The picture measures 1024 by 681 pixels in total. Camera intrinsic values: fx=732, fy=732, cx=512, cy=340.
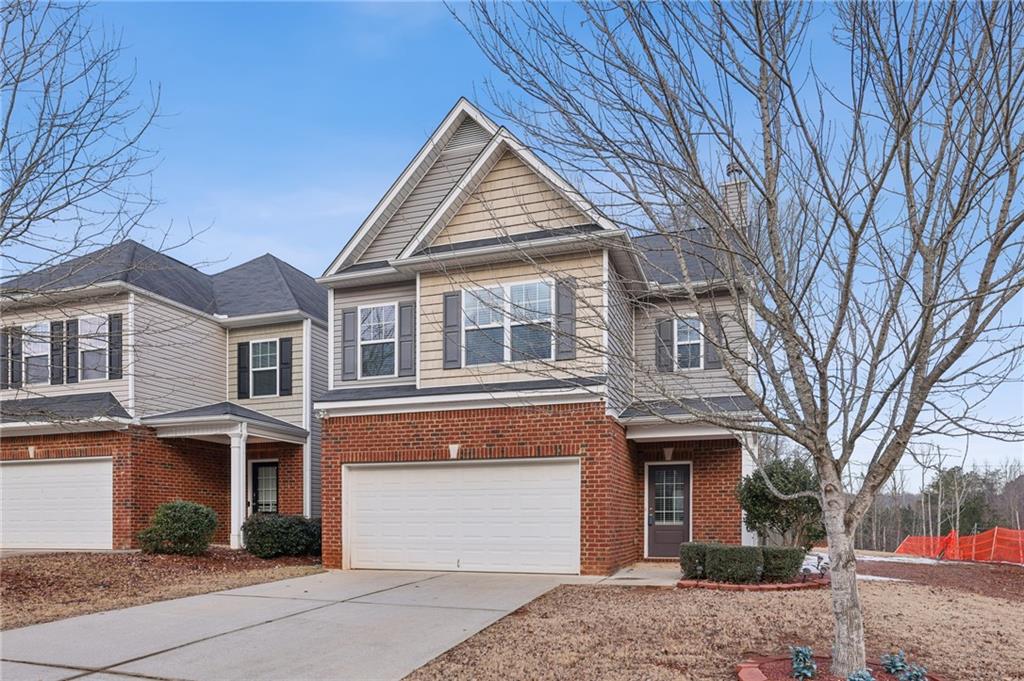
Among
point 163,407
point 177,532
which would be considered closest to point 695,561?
point 177,532

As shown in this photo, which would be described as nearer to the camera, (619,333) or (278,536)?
(619,333)

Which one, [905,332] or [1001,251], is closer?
[1001,251]

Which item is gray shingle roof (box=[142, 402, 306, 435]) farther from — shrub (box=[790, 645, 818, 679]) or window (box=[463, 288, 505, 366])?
shrub (box=[790, 645, 818, 679])

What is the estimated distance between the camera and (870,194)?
17.0 ft

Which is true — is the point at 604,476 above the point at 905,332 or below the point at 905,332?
below

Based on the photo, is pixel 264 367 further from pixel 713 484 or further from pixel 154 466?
pixel 713 484

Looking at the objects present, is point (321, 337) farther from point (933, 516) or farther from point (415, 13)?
point (933, 516)

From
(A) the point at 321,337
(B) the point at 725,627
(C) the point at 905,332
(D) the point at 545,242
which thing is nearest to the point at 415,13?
(D) the point at 545,242

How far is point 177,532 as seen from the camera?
14156 mm

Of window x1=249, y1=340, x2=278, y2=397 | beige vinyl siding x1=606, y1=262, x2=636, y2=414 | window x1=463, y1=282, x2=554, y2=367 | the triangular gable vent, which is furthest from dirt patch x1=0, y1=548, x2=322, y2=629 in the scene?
the triangular gable vent

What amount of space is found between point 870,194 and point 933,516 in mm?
40304

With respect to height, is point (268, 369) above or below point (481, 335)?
below

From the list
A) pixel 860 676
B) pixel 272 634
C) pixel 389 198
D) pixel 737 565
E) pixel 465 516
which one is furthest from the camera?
pixel 389 198

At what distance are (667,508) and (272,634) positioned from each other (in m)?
8.99
